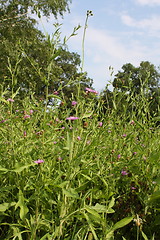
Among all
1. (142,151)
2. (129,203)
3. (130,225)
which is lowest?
(130,225)

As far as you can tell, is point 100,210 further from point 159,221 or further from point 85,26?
point 85,26

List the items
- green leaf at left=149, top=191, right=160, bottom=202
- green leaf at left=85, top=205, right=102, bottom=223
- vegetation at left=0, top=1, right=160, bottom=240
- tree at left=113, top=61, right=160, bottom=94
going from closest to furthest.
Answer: green leaf at left=85, top=205, right=102, bottom=223 → vegetation at left=0, top=1, right=160, bottom=240 → green leaf at left=149, top=191, right=160, bottom=202 → tree at left=113, top=61, right=160, bottom=94

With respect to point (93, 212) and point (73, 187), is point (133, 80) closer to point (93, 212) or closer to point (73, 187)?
point (73, 187)

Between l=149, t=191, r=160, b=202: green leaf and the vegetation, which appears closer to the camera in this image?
the vegetation

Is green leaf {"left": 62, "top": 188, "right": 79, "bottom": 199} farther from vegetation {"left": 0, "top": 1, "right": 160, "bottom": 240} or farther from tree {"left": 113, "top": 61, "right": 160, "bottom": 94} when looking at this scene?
tree {"left": 113, "top": 61, "right": 160, "bottom": 94}

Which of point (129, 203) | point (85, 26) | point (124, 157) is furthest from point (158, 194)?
point (85, 26)

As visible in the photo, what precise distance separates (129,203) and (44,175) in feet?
1.82

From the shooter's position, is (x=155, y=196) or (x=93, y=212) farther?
(x=155, y=196)

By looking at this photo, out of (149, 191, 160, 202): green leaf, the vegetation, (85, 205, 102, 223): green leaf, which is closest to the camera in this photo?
(85, 205, 102, 223): green leaf

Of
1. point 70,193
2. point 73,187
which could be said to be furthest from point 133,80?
point 70,193

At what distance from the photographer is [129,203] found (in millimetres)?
1678

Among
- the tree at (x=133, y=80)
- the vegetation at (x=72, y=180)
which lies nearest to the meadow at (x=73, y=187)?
the vegetation at (x=72, y=180)

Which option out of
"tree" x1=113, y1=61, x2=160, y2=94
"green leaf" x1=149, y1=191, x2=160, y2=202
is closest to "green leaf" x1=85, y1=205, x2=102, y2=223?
"green leaf" x1=149, y1=191, x2=160, y2=202

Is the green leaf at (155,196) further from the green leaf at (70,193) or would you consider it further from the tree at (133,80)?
the tree at (133,80)
